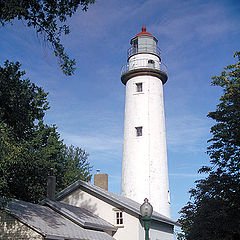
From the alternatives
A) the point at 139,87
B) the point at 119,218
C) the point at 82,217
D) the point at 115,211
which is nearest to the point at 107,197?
the point at 115,211

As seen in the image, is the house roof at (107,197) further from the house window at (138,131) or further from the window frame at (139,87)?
the window frame at (139,87)

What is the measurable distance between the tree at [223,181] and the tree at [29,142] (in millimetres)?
10407

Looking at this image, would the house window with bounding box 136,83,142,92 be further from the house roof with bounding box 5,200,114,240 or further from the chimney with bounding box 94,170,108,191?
the house roof with bounding box 5,200,114,240

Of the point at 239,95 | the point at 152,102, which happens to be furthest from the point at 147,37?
the point at 239,95

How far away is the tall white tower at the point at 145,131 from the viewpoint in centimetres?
2641

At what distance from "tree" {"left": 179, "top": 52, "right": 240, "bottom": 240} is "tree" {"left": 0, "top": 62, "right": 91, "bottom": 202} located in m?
10.4

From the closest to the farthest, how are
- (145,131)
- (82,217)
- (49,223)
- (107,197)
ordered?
1. (49,223)
2. (82,217)
3. (107,197)
4. (145,131)

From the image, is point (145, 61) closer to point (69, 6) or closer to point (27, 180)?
point (27, 180)

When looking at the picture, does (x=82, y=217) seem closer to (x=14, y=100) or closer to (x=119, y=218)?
(x=119, y=218)

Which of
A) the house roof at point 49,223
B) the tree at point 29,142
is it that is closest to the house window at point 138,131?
the tree at point 29,142

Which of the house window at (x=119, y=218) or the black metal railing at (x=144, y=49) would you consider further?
the black metal railing at (x=144, y=49)

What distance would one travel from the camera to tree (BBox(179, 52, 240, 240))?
55.3 feet

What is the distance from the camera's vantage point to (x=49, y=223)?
15.7m

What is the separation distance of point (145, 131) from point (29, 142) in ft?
29.2
